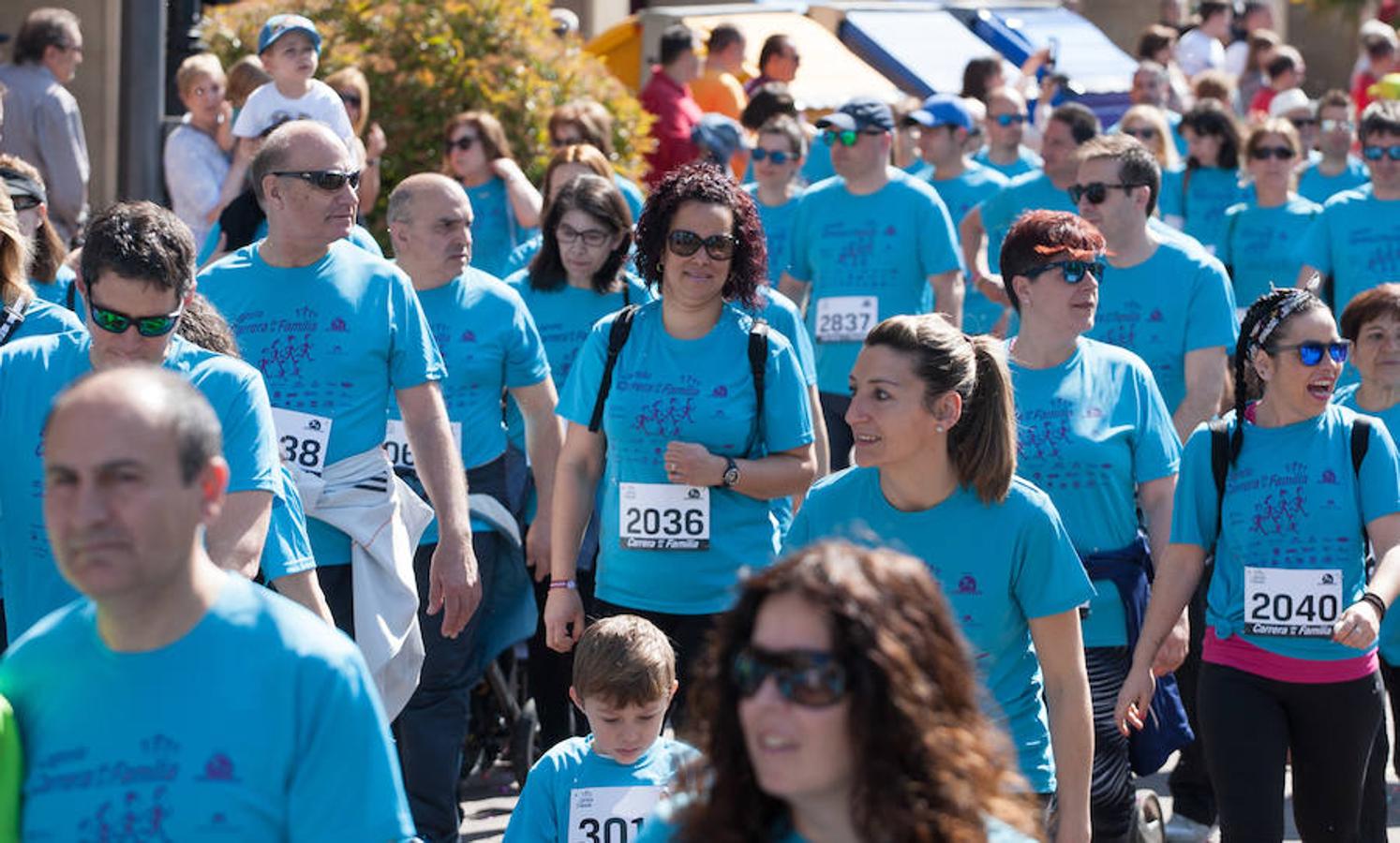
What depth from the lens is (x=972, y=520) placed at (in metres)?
4.89

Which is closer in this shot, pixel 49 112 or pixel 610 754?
pixel 610 754

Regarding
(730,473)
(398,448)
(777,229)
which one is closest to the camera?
(730,473)

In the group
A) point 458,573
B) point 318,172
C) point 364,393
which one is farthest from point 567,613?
point 318,172

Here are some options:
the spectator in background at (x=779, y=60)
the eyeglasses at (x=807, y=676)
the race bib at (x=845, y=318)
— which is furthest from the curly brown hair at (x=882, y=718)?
the spectator in background at (x=779, y=60)

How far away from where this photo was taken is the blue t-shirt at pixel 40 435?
4629 mm

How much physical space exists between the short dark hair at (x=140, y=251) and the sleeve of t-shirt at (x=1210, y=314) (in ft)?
12.6

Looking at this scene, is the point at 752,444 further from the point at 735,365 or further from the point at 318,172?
the point at 318,172

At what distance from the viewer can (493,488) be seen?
25.1 ft

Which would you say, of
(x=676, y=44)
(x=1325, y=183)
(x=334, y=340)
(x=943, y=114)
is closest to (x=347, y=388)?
(x=334, y=340)

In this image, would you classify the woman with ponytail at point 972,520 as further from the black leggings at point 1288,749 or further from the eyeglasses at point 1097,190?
the eyeglasses at point 1097,190

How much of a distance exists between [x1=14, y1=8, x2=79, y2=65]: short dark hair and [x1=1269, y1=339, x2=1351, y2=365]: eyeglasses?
7.29m

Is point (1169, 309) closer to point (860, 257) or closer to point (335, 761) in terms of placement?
point (860, 257)

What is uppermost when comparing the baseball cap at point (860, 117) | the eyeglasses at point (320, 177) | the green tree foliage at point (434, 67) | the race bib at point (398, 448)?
the green tree foliage at point (434, 67)

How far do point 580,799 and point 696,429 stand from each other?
4.41 feet
